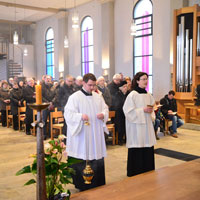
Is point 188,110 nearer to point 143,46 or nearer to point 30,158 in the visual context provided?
point 143,46

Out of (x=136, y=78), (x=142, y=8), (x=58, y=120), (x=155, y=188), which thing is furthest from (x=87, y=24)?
(x=155, y=188)

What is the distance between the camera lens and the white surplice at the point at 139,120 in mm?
4336

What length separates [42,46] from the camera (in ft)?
62.7

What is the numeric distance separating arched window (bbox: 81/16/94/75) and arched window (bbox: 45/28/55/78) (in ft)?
10.5

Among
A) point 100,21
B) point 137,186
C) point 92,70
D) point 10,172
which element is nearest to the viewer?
point 137,186

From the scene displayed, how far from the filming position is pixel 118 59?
43.6ft

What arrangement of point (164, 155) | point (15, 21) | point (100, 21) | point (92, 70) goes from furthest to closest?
point (15, 21)
point (92, 70)
point (100, 21)
point (164, 155)

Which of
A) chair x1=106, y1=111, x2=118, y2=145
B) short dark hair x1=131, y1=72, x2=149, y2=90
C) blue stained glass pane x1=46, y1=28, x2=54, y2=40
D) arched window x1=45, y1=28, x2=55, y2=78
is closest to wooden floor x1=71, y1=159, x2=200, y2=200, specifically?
short dark hair x1=131, y1=72, x2=149, y2=90

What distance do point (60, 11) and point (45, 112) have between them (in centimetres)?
1005

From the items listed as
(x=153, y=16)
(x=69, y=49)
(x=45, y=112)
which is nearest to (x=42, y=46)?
(x=69, y=49)

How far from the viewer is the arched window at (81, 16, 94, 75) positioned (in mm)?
15087

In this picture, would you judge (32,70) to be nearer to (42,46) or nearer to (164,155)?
(42,46)

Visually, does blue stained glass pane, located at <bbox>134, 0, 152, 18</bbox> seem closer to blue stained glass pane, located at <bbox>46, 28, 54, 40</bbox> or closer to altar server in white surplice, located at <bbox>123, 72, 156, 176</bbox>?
blue stained glass pane, located at <bbox>46, 28, 54, 40</bbox>

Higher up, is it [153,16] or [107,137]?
[153,16]
